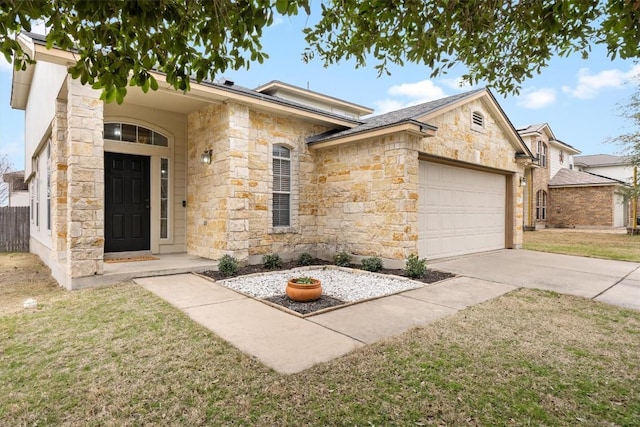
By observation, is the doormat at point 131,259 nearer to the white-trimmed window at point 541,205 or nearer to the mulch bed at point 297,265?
the mulch bed at point 297,265

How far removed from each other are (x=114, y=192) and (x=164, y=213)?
1.17 m

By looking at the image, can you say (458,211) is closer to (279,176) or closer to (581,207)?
(279,176)

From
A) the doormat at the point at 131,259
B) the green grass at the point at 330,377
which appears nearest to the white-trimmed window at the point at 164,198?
the doormat at the point at 131,259

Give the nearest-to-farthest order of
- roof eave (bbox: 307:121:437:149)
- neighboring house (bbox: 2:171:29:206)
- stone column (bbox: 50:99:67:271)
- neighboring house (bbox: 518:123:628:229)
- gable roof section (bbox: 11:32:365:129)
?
1. gable roof section (bbox: 11:32:365:129)
2. stone column (bbox: 50:99:67:271)
3. roof eave (bbox: 307:121:437:149)
4. neighboring house (bbox: 518:123:628:229)
5. neighboring house (bbox: 2:171:29:206)

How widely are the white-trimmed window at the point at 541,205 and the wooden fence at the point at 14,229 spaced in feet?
85.2

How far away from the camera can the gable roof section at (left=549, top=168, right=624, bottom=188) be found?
19.9m

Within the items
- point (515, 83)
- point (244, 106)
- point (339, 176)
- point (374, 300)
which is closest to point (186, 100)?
point (244, 106)

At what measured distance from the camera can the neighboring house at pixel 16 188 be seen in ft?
68.7

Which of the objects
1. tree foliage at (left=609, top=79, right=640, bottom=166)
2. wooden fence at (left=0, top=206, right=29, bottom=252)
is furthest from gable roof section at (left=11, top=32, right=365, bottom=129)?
tree foliage at (left=609, top=79, right=640, bottom=166)

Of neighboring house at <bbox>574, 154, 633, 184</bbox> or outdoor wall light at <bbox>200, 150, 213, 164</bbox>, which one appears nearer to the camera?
outdoor wall light at <bbox>200, 150, 213, 164</bbox>

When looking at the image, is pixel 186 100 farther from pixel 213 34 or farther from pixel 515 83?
pixel 515 83

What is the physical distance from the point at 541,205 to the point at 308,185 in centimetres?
1936

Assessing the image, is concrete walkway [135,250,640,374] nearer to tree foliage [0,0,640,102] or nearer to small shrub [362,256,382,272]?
small shrub [362,256,382,272]

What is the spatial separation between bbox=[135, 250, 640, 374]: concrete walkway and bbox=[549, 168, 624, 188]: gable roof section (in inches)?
617
